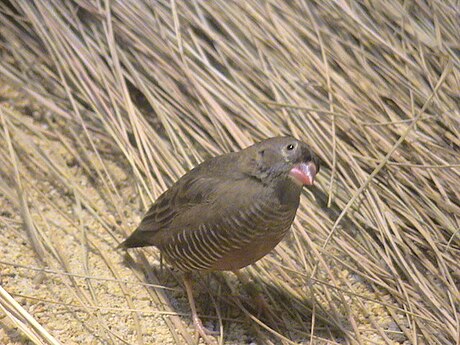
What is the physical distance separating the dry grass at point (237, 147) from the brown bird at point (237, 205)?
20 cm

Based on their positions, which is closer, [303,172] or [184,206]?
[303,172]

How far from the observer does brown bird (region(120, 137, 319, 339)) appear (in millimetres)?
1886

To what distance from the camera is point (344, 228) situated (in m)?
2.42

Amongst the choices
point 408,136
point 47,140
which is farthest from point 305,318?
point 47,140

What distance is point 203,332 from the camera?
2098 mm

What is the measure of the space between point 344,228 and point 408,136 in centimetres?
36

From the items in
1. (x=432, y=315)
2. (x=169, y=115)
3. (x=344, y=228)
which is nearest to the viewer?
(x=432, y=315)

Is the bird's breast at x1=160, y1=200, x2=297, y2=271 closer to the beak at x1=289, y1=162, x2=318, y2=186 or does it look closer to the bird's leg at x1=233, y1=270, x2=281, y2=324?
the beak at x1=289, y1=162, x2=318, y2=186

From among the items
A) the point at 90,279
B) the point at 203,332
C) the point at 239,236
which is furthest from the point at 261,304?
the point at 90,279

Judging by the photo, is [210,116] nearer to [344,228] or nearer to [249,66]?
[249,66]

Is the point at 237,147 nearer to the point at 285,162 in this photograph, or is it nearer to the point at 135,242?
the point at 135,242

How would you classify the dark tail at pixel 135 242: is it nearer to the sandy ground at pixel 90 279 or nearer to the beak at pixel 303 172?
the sandy ground at pixel 90 279

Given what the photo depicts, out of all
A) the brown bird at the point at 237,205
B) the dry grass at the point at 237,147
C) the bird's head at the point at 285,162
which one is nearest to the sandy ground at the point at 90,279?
the dry grass at the point at 237,147

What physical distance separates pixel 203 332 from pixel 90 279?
0.37m
